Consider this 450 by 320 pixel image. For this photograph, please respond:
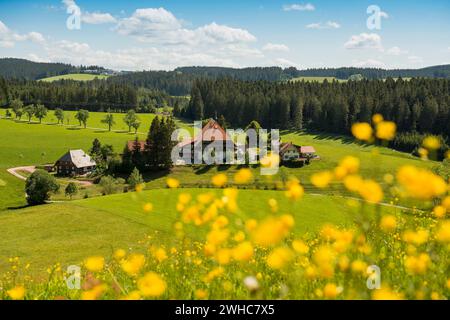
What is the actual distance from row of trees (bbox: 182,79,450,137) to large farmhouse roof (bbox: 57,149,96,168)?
197ft

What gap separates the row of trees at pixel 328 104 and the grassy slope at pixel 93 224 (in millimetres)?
72446

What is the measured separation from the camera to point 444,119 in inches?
4195

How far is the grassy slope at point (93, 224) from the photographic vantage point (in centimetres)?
3066

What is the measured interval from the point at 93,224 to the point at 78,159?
52.3m

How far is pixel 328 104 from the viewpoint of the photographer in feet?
403

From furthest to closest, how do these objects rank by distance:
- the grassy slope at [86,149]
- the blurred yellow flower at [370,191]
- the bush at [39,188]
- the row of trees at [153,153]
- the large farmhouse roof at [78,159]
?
the large farmhouse roof at [78,159] < the row of trees at [153,153] < the grassy slope at [86,149] < the bush at [39,188] < the blurred yellow flower at [370,191]

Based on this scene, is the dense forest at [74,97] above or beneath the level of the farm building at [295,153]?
above

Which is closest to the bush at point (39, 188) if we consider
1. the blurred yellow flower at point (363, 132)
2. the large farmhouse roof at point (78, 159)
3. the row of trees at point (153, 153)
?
the row of trees at point (153, 153)

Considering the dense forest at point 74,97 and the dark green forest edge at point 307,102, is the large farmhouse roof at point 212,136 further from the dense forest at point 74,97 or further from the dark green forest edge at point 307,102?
the dense forest at point 74,97

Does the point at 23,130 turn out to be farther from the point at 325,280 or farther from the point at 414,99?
the point at 325,280

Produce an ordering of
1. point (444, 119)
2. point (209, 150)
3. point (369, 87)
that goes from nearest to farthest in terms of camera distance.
Result: point (209, 150), point (444, 119), point (369, 87)
